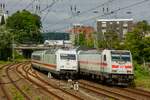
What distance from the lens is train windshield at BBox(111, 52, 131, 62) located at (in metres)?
35.7

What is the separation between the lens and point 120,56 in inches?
1410

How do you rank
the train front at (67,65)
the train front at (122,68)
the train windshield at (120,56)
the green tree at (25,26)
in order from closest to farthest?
the train front at (122,68), the train windshield at (120,56), the train front at (67,65), the green tree at (25,26)

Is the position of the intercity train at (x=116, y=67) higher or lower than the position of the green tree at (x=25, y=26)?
lower

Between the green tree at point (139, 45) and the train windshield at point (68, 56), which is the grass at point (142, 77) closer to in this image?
the train windshield at point (68, 56)

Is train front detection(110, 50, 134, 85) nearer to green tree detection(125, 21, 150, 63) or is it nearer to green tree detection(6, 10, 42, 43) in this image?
green tree detection(125, 21, 150, 63)

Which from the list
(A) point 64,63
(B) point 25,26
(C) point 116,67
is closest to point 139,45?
(A) point 64,63

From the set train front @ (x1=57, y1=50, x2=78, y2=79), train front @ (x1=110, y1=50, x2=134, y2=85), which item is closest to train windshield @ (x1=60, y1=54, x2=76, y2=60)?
train front @ (x1=57, y1=50, x2=78, y2=79)

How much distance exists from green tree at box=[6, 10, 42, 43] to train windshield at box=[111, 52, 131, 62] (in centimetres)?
11611

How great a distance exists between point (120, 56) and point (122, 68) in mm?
975

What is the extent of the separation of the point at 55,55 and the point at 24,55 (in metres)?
116

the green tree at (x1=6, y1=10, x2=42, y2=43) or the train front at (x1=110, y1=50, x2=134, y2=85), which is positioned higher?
the green tree at (x1=6, y1=10, x2=42, y2=43)

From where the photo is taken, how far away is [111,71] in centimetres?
3553

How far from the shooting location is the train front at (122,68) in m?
35.3

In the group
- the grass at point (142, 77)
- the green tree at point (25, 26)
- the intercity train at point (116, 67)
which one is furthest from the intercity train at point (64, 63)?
the green tree at point (25, 26)
